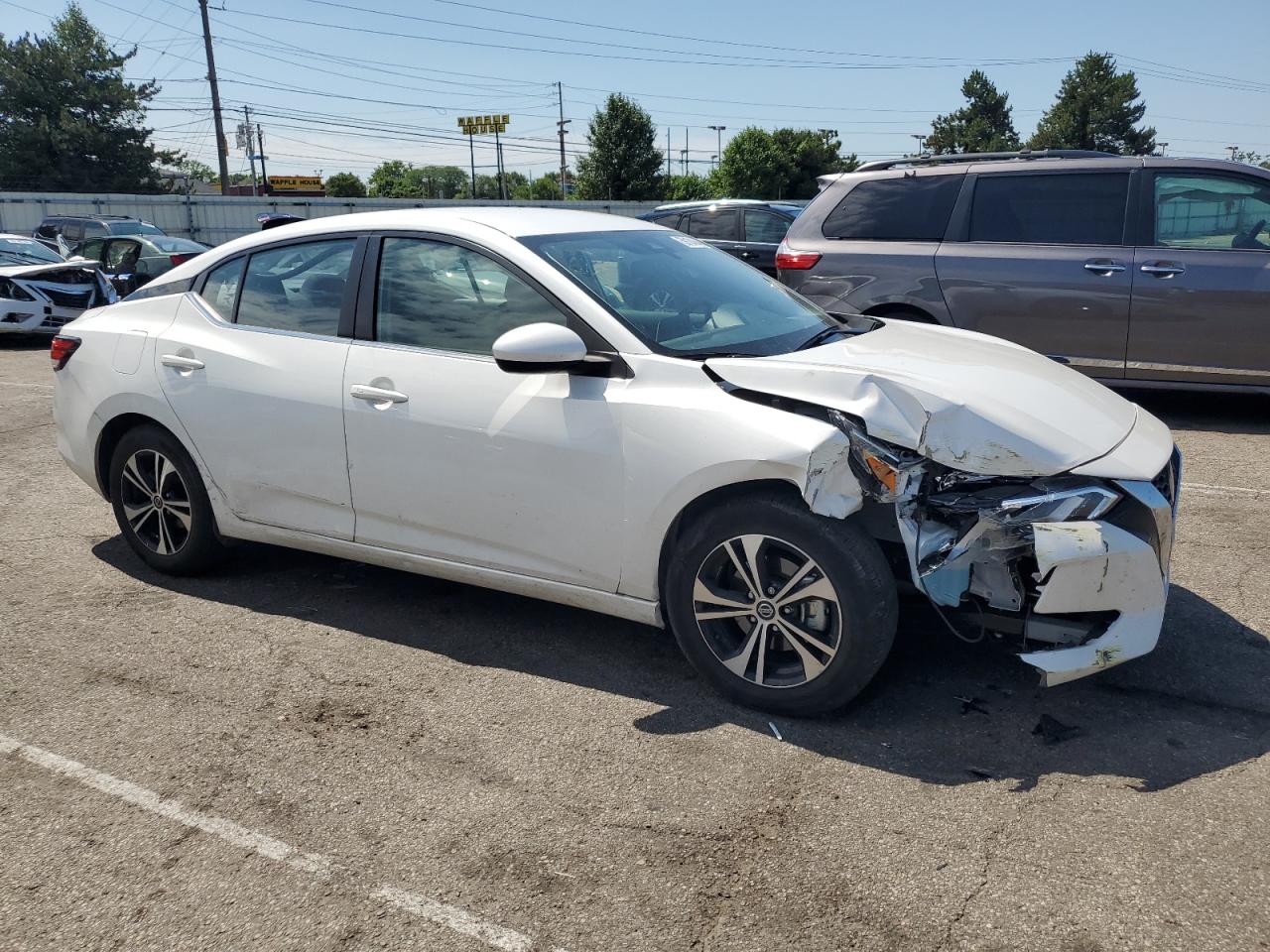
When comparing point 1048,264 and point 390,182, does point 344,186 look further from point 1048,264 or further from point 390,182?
point 1048,264

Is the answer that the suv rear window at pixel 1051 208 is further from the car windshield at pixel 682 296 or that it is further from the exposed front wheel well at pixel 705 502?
the exposed front wheel well at pixel 705 502

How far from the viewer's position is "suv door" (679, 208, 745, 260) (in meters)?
13.0

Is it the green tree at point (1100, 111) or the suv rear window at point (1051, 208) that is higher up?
the green tree at point (1100, 111)

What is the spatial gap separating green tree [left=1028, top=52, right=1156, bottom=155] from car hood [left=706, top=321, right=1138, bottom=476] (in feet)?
311

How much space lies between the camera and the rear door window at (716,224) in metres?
13.1

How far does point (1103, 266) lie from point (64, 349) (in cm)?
653

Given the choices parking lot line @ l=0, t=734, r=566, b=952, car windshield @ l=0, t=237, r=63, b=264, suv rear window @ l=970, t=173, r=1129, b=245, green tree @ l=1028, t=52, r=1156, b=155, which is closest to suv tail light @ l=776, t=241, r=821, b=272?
suv rear window @ l=970, t=173, r=1129, b=245

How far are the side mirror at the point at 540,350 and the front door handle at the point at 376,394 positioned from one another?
569 millimetres

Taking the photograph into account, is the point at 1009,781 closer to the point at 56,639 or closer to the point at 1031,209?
the point at 56,639

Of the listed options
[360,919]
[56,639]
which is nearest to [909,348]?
[360,919]

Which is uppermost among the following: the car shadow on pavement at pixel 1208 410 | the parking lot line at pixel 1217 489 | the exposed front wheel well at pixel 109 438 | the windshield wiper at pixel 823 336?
the windshield wiper at pixel 823 336

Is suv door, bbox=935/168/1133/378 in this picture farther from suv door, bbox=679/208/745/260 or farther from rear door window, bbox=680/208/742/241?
rear door window, bbox=680/208/742/241

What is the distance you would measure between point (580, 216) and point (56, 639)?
9.20 feet

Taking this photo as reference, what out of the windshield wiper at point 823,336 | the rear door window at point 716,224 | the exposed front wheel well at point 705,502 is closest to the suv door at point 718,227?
the rear door window at point 716,224
